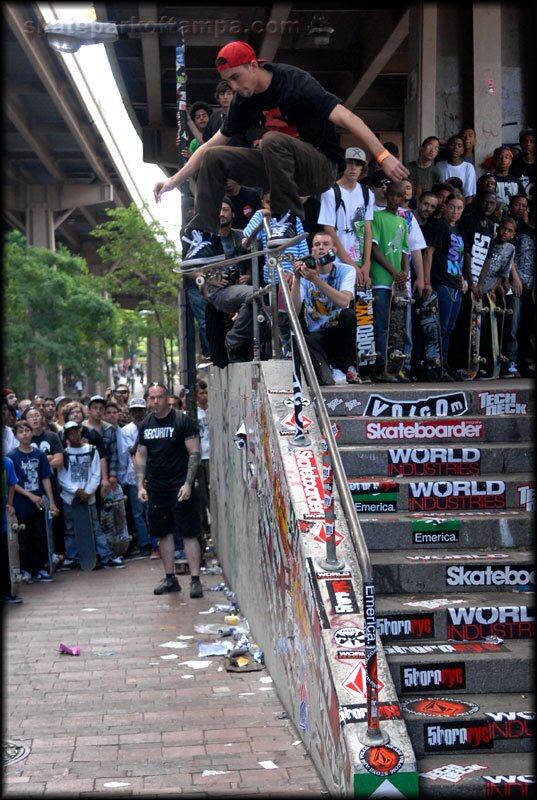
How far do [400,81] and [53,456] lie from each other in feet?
47.9

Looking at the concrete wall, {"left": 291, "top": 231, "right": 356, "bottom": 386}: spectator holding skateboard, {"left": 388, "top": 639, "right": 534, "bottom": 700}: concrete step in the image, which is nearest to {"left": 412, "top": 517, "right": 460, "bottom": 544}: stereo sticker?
the concrete wall

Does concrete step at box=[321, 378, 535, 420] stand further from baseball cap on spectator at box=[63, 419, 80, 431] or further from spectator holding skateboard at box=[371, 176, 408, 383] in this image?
baseball cap on spectator at box=[63, 419, 80, 431]

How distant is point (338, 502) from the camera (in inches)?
236

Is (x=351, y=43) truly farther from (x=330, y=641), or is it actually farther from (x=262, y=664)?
(x=330, y=641)

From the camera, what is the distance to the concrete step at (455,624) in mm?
5566

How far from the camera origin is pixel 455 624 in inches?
221

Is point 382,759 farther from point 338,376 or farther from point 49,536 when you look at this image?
point 49,536

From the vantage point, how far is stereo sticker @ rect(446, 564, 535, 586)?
5973 mm

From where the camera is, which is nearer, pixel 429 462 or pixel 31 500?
pixel 429 462

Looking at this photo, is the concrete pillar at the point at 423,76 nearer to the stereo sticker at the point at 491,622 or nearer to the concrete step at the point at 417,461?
the concrete step at the point at 417,461

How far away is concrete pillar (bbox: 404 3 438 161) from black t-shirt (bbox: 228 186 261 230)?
427 cm

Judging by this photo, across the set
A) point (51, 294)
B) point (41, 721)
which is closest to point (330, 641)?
point (41, 721)

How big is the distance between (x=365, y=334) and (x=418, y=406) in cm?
192

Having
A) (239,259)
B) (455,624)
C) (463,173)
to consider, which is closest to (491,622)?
(455,624)
